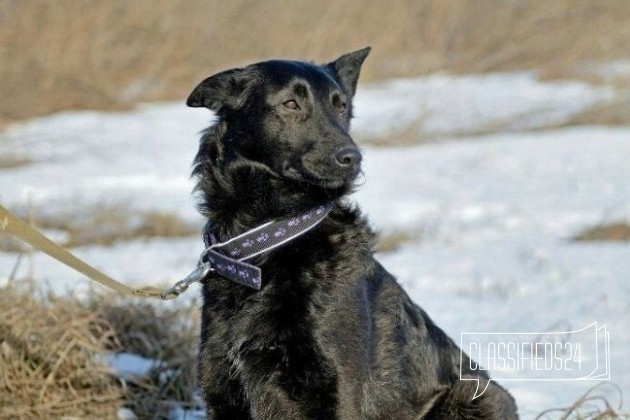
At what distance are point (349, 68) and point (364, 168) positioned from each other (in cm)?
831

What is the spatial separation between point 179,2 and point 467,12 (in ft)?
16.1

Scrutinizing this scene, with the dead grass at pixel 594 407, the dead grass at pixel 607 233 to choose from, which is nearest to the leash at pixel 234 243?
the dead grass at pixel 594 407

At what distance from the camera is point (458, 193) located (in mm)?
12219

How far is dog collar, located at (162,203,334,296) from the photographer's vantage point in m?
3.68

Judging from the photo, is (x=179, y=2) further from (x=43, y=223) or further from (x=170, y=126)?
(x=43, y=223)

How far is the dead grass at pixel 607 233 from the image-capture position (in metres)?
9.89

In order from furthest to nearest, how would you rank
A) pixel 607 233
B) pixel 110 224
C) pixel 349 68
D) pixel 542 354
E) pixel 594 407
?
pixel 110 224, pixel 607 233, pixel 542 354, pixel 594 407, pixel 349 68

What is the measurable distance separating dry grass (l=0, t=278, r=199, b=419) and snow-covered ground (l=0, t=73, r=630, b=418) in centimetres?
75

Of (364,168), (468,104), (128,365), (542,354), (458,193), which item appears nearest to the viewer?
(128,365)

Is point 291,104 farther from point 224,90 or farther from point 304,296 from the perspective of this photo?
point 304,296

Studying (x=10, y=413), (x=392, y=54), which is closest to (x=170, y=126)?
(x=392, y=54)

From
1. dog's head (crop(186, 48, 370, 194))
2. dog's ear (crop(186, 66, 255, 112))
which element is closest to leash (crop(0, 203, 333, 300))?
dog's head (crop(186, 48, 370, 194))

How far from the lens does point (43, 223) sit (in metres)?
10.1

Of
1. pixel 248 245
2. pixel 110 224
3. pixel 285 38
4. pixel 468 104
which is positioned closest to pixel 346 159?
pixel 248 245
